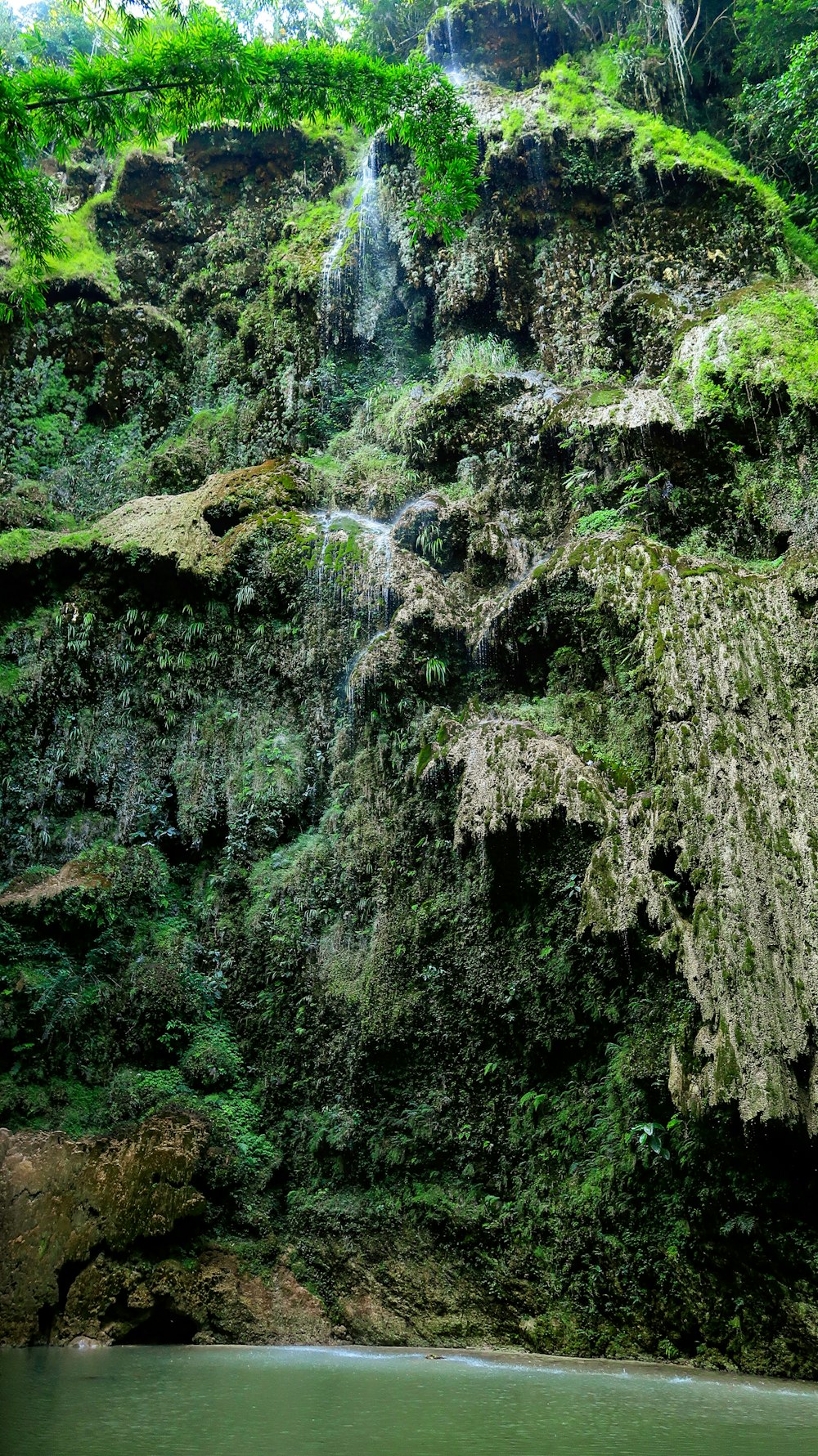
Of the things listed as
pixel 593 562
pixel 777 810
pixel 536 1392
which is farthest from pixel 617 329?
pixel 536 1392

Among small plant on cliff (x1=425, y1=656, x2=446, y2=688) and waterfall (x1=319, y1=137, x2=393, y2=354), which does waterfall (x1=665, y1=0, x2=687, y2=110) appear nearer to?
waterfall (x1=319, y1=137, x2=393, y2=354)

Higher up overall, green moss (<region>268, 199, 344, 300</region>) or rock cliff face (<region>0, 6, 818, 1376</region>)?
green moss (<region>268, 199, 344, 300</region>)

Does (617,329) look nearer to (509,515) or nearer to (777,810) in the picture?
(509,515)

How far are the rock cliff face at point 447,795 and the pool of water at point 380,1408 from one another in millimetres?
892

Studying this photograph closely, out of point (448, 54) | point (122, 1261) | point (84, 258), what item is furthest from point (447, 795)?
point (448, 54)

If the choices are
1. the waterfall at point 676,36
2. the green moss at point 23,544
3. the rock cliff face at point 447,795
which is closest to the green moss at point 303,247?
the rock cliff face at point 447,795

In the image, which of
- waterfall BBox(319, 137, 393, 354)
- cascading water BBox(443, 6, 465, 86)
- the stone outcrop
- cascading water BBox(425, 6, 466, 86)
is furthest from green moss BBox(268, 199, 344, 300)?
the stone outcrop

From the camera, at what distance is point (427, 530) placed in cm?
1095

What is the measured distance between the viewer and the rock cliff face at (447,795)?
21.1 feet

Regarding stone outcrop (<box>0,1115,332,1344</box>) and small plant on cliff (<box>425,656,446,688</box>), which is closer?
stone outcrop (<box>0,1115,332,1344</box>)

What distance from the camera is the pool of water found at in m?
3.44

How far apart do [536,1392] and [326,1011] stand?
13.7ft

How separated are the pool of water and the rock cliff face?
892mm

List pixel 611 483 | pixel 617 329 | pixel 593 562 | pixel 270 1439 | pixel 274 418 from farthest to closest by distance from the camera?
pixel 274 418 → pixel 617 329 → pixel 611 483 → pixel 593 562 → pixel 270 1439
